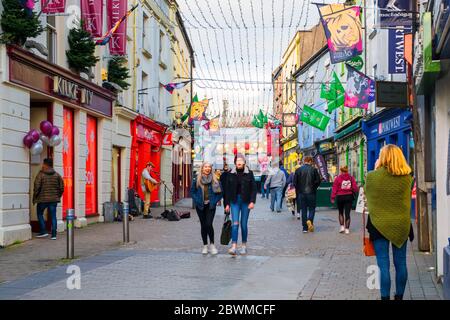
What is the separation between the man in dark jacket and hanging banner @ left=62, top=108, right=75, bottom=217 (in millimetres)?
5864

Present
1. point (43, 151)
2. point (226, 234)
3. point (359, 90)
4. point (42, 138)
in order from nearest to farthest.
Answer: point (226, 234)
point (42, 138)
point (43, 151)
point (359, 90)

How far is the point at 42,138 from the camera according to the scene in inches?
560

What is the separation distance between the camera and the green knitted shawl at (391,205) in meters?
6.57

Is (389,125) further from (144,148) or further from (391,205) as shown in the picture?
(391,205)

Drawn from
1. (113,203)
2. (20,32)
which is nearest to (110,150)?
(113,203)

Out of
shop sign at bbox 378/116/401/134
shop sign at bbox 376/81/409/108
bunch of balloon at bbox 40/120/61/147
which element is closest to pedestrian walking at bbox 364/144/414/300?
shop sign at bbox 376/81/409/108

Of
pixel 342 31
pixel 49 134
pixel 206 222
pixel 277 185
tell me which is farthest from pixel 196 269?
pixel 277 185

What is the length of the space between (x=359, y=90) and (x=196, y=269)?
1387 cm

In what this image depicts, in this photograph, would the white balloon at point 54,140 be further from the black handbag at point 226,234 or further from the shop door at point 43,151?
the black handbag at point 226,234

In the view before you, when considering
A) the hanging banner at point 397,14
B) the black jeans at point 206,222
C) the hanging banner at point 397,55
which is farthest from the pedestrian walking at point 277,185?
the black jeans at point 206,222

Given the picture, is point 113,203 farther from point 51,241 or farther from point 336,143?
point 336,143

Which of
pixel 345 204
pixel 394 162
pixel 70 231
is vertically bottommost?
pixel 70 231

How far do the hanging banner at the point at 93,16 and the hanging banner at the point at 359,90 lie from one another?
8294mm

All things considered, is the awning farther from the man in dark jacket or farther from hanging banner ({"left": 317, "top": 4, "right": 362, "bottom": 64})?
the man in dark jacket
